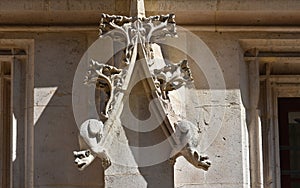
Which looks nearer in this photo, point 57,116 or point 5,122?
point 57,116

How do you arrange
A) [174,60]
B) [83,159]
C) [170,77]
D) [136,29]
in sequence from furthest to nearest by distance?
[174,60]
[136,29]
[170,77]
[83,159]

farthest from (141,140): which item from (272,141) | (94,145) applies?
(272,141)

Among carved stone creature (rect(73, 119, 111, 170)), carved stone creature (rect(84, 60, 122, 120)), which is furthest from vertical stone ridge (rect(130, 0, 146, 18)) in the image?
carved stone creature (rect(73, 119, 111, 170))

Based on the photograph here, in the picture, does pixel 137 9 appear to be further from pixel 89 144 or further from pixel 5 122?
pixel 5 122

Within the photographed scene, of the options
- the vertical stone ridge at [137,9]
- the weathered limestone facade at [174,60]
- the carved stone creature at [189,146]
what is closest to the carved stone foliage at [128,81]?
the carved stone creature at [189,146]

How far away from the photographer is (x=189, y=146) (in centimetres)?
688

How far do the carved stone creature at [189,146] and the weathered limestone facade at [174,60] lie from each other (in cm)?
56

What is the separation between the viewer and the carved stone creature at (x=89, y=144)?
22.4 ft

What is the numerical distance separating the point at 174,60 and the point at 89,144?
3.73 ft

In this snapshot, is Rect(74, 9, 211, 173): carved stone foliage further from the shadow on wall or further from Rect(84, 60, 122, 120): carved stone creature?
the shadow on wall

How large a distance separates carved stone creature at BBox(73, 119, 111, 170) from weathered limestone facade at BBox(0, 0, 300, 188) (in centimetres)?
59

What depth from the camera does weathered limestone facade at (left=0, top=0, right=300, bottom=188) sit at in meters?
7.59

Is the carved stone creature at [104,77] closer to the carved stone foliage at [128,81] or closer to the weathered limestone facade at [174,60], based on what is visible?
the carved stone foliage at [128,81]

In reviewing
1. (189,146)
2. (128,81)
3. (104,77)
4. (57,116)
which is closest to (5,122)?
(57,116)
